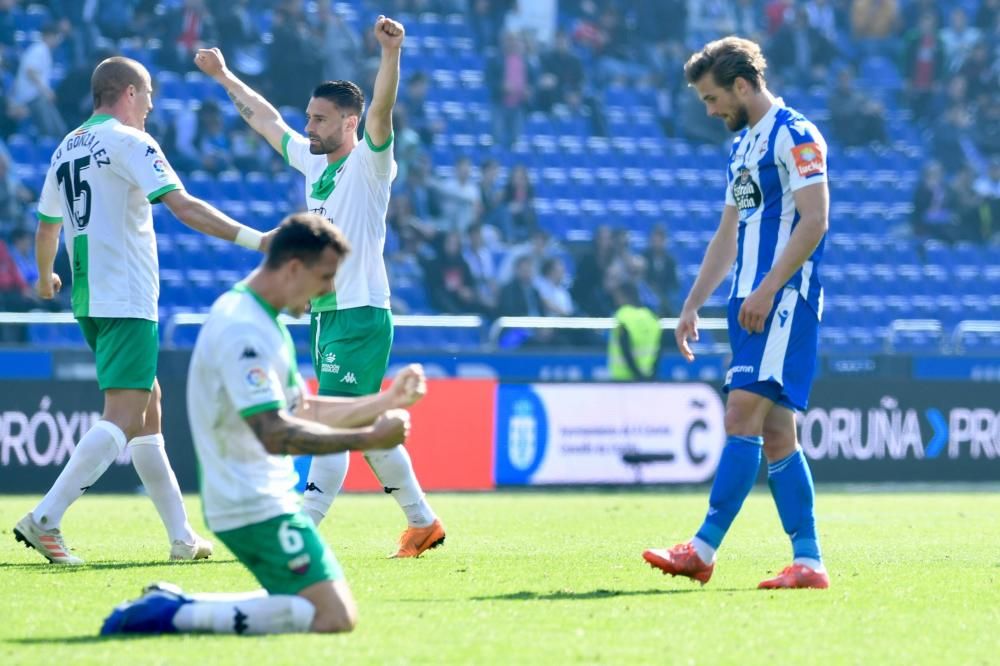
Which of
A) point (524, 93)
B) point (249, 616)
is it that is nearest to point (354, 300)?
point (249, 616)

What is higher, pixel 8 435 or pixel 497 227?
pixel 497 227

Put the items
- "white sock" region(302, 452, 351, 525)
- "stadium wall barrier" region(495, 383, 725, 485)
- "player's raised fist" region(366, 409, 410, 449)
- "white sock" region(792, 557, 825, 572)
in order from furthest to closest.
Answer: "stadium wall barrier" region(495, 383, 725, 485)
"white sock" region(302, 452, 351, 525)
"white sock" region(792, 557, 825, 572)
"player's raised fist" region(366, 409, 410, 449)

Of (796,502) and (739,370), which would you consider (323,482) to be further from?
(796,502)

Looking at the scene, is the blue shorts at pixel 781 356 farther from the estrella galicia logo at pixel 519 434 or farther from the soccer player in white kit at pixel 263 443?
the estrella galicia logo at pixel 519 434

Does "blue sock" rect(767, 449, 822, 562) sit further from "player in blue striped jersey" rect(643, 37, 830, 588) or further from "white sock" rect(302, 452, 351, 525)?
"white sock" rect(302, 452, 351, 525)

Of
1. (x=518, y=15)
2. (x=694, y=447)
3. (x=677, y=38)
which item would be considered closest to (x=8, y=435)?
(x=694, y=447)

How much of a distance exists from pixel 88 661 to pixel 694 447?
11.6 meters

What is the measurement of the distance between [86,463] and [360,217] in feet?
6.30

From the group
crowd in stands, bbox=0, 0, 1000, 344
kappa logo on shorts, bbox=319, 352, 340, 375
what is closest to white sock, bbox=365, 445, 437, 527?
kappa logo on shorts, bbox=319, 352, 340, 375

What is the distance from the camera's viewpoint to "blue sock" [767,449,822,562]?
23.5 feet

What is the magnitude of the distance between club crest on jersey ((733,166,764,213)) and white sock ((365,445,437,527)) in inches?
92.4

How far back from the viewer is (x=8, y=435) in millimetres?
14133

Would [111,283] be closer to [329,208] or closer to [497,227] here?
[329,208]

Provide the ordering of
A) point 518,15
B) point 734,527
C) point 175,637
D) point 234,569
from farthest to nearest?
point 518,15 < point 734,527 < point 234,569 < point 175,637
